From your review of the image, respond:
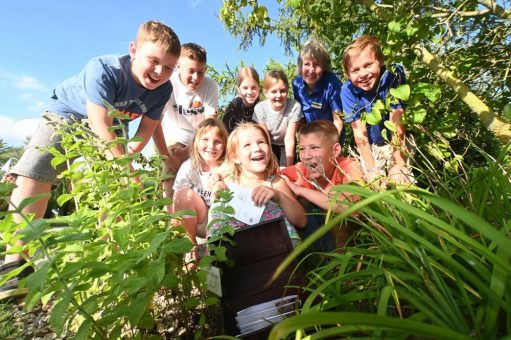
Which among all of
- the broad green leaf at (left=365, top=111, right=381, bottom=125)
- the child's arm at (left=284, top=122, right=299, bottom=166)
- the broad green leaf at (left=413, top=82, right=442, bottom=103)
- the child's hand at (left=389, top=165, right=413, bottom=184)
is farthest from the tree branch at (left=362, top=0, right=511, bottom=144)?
the child's arm at (left=284, top=122, right=299, bottom=166)

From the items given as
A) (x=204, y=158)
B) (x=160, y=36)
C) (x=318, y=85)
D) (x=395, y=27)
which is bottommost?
(x=204, y=158)

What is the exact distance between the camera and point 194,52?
10.7 feet

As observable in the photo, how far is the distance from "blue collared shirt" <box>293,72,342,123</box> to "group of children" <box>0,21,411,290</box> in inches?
0.4

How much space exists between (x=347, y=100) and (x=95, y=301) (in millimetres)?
2655

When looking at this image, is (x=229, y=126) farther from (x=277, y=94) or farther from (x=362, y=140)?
(x=362, y=140)

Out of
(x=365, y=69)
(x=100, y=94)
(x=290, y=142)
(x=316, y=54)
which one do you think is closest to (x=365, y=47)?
(x=365, y=69)

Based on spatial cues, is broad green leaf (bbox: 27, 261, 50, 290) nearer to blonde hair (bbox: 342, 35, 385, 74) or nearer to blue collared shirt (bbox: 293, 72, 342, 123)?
blonde hair (bbox: 342, 35, 385, 74)

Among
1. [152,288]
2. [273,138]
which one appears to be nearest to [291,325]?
[152,288]

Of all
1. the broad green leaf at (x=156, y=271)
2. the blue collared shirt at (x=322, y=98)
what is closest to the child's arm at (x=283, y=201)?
the broad green leaf at (x=156, y=271)

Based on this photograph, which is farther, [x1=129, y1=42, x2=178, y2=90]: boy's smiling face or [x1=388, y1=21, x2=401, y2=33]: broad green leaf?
[x1=129, y1=42, x2=178, y2=90]: boy's smiling face

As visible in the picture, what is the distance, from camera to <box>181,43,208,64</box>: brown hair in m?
3.27

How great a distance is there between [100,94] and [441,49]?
2858mm

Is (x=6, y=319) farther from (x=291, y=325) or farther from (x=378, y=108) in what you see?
(x=378, y=108)

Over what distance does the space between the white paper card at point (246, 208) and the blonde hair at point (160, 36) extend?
124 cm
